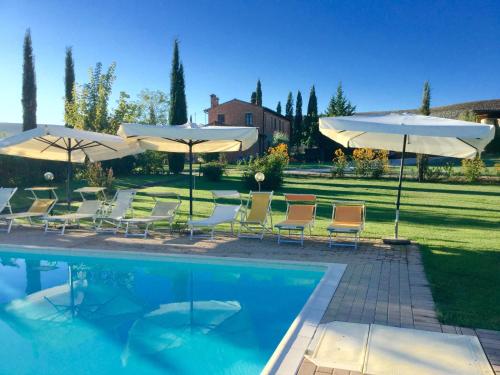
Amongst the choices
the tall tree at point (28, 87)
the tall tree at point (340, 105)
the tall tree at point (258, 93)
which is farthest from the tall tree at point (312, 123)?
the tall tree at point (28, 87)

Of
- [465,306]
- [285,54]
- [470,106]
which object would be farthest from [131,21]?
[470,106]

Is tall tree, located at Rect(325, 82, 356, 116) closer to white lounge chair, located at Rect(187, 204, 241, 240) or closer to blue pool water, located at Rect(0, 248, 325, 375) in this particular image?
white lounge chair, located at Rect(187, 204, 241, 240)

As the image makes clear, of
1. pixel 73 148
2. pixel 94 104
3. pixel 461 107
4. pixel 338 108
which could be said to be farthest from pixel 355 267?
pixel 461 107

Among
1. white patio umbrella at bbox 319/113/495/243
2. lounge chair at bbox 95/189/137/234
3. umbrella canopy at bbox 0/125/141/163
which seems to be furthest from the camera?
umbrella canopy at bbox 0/125/141/163

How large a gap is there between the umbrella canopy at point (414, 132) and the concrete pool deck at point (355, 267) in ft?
7.51

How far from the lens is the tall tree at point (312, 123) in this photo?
4633cm

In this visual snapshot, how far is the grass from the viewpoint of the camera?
16.7ft

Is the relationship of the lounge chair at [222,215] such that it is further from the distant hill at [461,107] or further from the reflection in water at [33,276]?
the distant hill at [461,107]

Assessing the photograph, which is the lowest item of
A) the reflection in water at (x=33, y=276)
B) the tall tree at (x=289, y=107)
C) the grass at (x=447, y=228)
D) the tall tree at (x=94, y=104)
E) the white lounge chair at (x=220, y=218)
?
the reflection in water at (x=33, y=276)

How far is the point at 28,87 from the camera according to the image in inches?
1026

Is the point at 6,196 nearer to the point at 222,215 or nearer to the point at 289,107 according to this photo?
the point at 222,215

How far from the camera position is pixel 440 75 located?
30.1 metres

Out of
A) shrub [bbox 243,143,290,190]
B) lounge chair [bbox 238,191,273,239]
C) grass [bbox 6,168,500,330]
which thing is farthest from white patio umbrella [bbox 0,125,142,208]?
shrub [bbox 243,143,290,190]

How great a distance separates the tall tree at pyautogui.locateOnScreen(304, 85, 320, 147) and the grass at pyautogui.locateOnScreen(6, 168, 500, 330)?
24247 mm
